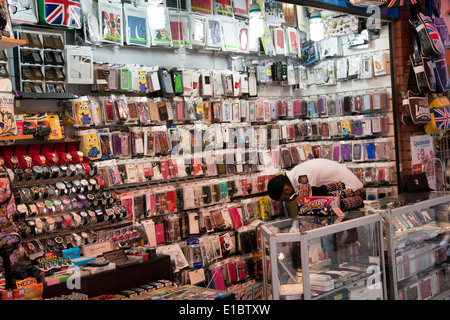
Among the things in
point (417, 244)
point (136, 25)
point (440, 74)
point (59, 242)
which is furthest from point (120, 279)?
point (440, 74)

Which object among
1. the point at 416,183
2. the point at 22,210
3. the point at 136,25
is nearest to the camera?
the point at 22,210

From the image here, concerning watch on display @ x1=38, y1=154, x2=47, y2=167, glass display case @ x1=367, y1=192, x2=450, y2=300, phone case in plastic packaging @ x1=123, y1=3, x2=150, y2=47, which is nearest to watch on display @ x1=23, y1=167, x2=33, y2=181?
watch on display @ x1=38, y1=154, x2=47, y2=167

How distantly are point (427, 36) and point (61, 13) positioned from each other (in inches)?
181

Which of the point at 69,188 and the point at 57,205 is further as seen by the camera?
the point at 69,188

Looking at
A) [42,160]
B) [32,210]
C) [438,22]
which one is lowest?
[32,210]

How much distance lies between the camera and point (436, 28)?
7.15 m

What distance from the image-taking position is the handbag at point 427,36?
22.5 ft

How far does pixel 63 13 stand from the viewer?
4.71 metres

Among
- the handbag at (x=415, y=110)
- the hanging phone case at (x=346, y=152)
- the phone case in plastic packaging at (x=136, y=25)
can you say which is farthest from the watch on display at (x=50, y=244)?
the handbag at (x=415, y=110)

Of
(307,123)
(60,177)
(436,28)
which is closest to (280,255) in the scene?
(60,177)

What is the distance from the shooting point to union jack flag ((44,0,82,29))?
4633 mm

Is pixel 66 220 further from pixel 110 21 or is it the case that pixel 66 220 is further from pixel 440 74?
pixel 440 74

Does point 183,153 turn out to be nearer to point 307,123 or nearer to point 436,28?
point 307,123

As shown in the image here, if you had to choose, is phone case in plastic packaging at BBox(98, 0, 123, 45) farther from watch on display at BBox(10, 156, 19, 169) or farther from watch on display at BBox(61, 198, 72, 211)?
watch on display at BBox(61, 198, 72, 211)
